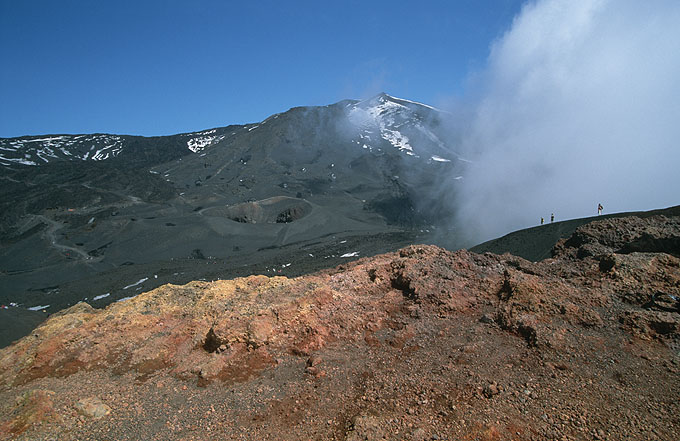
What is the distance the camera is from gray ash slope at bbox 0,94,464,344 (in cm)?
2920

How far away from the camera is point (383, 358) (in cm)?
621

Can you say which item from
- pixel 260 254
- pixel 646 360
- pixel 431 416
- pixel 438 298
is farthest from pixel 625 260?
pixel 260 254

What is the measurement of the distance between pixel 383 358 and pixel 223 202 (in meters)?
46.7

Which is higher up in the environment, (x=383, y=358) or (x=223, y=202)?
(x=223, y=202)

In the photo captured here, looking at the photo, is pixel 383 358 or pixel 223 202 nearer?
pixel 383 358

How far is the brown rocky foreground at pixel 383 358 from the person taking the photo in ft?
15.8

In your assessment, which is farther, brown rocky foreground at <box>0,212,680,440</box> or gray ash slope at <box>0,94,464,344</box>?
gray ash slope at <box>0,94,464,344</box>

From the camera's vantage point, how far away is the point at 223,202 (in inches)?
1973

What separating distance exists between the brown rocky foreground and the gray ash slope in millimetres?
16432

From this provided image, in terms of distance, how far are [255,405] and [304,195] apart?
162ft

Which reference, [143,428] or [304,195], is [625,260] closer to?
[143,428]

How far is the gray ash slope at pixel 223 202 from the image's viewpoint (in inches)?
1150

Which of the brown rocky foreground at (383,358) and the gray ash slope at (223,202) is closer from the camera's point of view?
the brown rocky foreground at (383,358)

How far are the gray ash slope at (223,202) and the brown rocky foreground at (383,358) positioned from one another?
53.9ft
